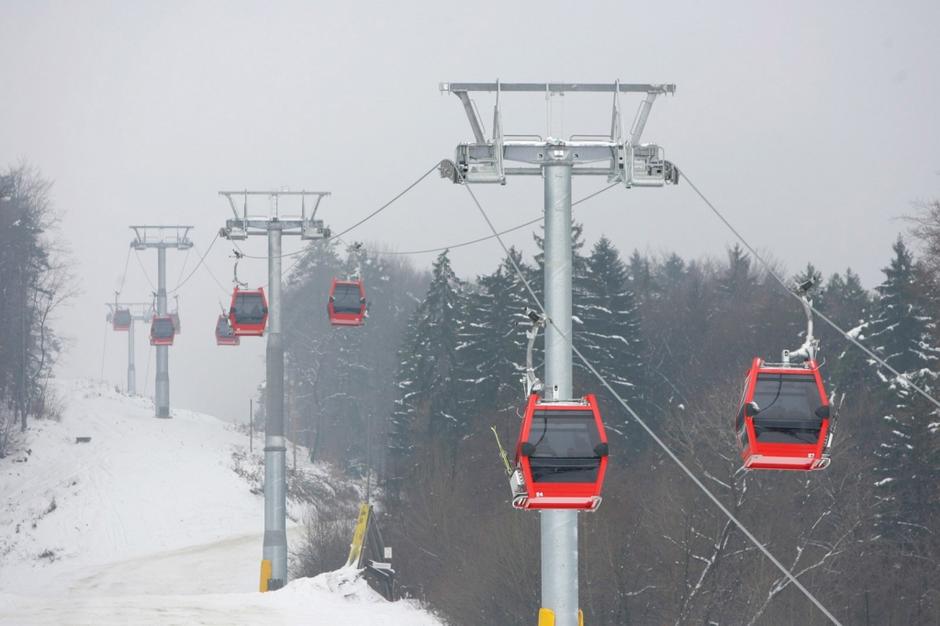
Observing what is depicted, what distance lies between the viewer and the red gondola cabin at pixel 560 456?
15133 millimetres

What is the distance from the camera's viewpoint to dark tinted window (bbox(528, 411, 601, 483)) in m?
15.1

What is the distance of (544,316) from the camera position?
15461 mm

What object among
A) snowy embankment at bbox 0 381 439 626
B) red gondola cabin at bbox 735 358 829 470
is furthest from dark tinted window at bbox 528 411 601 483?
snowy embankment at bbox 0 381 439 626

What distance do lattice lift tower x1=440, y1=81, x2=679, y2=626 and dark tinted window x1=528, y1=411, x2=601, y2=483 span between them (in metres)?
0.55

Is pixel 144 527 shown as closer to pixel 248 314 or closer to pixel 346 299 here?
pixel 248 314

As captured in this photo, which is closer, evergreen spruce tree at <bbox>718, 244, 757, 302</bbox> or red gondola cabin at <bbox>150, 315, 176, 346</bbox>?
red gondola cabin at <bbox>150, 315, 176, 346</bbox>

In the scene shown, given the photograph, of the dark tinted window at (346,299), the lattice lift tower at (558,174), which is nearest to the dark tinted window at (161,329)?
the dark tinted window at (346,299)

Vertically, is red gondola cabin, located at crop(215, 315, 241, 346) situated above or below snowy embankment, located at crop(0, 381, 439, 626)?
above

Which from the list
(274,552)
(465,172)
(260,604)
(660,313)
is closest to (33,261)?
(660,313)

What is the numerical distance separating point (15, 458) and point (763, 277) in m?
55.4

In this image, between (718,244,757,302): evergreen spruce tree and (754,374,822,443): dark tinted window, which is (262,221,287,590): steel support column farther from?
(718,244,757,302): evergreen spruce tree

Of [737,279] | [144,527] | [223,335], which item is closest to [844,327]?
[737,279]

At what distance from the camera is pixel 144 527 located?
57.0 meters

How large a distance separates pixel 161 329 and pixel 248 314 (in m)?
28.4
